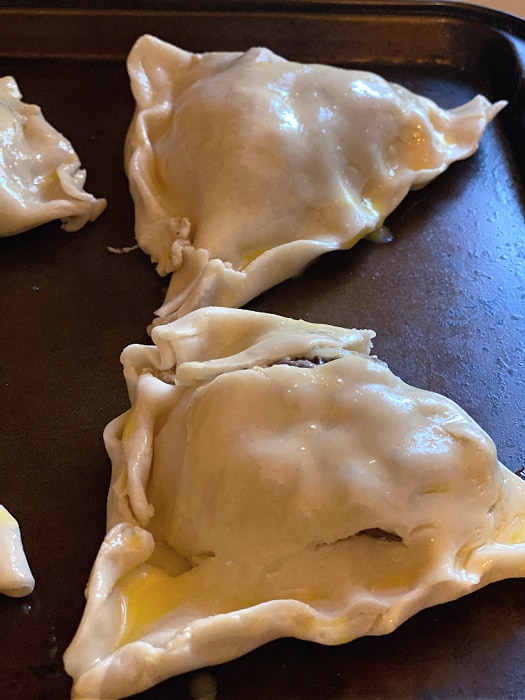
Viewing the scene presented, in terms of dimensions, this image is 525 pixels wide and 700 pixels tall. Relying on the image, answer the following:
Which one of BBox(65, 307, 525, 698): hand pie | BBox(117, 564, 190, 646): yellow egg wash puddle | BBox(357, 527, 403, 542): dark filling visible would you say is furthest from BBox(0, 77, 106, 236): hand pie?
BBox(357, 527, 403, 542): dark filling visible

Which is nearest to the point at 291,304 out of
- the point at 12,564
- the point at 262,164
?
the point at 262,164

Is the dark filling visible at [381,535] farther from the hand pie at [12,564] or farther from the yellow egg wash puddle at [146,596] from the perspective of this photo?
the hand pie at [12,564]

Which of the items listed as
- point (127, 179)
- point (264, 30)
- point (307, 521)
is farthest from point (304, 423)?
point (264, 30)

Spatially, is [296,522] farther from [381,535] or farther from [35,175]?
[35,175]

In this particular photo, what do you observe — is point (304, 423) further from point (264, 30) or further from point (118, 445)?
point (264, 30)

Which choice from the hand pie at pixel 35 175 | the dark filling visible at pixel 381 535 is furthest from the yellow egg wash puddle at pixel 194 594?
the hand pie at pixel 35 175
